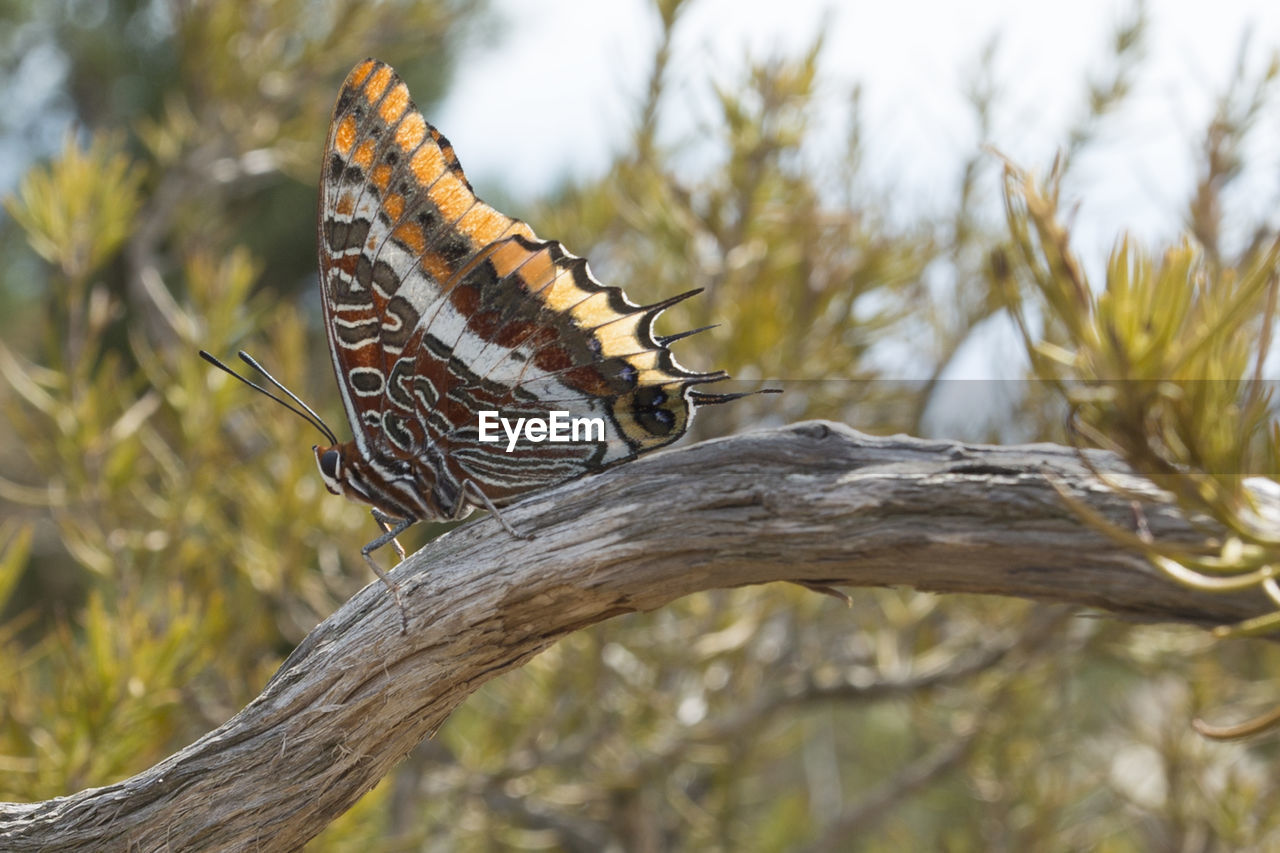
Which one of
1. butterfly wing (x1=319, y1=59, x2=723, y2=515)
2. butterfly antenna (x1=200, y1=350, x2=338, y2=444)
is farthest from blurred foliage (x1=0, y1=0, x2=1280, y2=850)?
butterfly wing (x1=319, y1=59, x2=723, y2=515)

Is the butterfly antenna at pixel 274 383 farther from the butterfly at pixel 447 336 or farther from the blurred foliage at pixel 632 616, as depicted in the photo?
the blurred foliage at pixel 632 616

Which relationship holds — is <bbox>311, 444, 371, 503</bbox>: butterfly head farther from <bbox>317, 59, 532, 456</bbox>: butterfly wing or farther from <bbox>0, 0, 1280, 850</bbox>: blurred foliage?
<bbox>0, 0, 1280, 850</bbox>: blurred foliage

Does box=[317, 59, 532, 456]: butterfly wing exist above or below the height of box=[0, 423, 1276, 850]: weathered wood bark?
above

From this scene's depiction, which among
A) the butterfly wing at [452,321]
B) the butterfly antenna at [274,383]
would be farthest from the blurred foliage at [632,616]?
the butterfly wing at [452,321]

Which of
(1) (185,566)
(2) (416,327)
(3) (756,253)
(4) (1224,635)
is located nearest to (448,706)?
(2) (416,327)

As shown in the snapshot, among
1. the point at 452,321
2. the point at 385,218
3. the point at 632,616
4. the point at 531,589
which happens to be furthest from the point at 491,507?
the point at 632,616

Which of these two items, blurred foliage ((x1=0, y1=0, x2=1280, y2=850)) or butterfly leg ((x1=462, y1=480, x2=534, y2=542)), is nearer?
butterfly leg ((x1=462, y1=480, x2=534, y2=542))

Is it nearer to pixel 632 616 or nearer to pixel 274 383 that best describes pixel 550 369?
pixel 274 383

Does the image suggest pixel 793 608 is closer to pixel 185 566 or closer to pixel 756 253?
pixel 756 253
